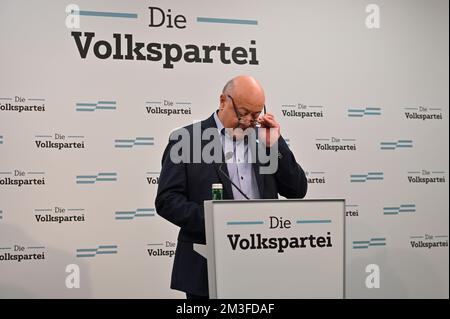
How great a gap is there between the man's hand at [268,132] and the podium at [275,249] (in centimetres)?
69

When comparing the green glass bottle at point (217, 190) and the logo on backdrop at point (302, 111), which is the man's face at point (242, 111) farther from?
the logo on backdrop at point (302, 111)

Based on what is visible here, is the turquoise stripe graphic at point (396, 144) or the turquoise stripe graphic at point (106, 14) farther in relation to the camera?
the turquoise stripe graphic at point (396, 144)

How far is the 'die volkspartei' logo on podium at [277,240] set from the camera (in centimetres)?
275

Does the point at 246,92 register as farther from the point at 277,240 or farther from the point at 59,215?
the point at 59,215

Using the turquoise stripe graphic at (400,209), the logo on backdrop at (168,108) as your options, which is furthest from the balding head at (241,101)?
the turquoise stripe graphic at (400,209)

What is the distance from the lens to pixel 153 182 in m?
4.75

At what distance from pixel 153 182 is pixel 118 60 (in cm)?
95

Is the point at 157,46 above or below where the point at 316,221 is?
above

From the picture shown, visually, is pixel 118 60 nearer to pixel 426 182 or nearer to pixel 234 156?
pixel 234 156

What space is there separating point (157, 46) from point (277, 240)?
249 cm

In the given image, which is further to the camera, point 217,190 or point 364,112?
point 364,112

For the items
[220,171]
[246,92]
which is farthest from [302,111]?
[220,171]

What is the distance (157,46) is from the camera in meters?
4.82

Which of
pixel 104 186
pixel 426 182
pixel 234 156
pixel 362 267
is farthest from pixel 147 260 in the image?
pixel 426 182
